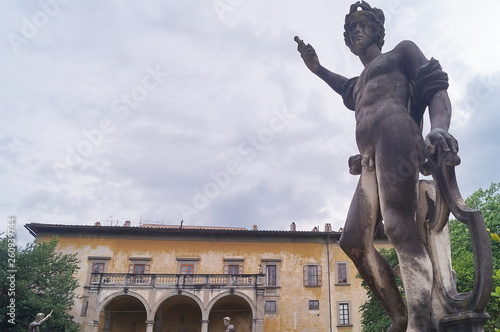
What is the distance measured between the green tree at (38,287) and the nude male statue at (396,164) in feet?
72.2

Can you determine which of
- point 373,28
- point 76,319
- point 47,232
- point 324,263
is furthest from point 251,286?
point 373,28

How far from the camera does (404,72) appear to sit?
2.91 metres

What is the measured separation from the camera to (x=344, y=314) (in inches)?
1148

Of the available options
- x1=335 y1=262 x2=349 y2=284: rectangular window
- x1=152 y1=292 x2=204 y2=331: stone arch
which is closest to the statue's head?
x1=152 y1=292 x2=204 y2=331: stone arch

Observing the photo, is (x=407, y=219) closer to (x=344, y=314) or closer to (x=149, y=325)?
(x=149, y=325)

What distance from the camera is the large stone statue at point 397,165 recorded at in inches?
93.0

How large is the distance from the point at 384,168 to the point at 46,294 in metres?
25.1

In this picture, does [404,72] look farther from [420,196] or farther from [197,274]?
[197,274]

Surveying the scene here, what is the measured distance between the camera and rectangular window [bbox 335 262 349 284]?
3019 centimetres

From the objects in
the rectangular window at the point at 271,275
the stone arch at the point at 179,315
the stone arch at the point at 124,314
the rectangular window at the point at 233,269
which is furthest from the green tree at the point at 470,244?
the stone arch at the point at 124,314

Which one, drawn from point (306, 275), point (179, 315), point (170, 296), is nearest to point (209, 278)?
point (170, 296)

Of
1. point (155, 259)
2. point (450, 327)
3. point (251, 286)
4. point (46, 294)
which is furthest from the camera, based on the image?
point (155, 259)

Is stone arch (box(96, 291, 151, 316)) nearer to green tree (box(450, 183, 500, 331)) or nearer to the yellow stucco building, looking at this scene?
the yellow stucco building

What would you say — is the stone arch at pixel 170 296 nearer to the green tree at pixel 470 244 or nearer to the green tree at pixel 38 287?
the green tree at pixel 38 287
